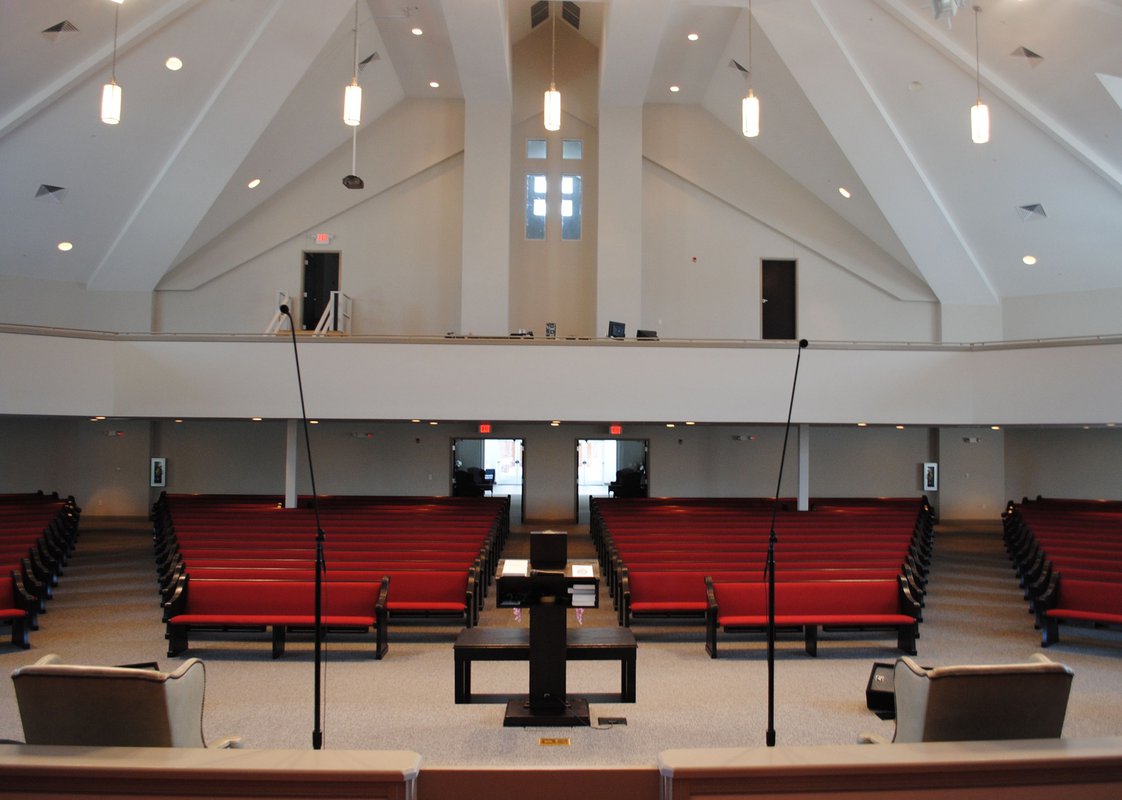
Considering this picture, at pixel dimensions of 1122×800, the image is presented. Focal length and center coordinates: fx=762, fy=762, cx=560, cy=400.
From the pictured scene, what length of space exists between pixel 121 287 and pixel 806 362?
480 inches

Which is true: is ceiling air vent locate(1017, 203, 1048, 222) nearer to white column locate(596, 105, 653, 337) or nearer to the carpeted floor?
the carpeted floor

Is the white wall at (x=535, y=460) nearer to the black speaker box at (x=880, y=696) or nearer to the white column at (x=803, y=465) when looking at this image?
the white column at (x=803, y=465)

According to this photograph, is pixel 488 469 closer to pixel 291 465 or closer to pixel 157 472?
pixel 157 472

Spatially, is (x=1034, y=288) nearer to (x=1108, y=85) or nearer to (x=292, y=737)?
(x=1108, y=85)

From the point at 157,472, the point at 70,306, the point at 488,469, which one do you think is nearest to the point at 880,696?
the point at 157,472

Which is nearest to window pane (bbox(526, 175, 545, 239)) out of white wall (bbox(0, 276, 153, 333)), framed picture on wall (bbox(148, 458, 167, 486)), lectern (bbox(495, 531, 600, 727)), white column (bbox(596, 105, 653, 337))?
white column (bbox(596, 105, 653, 337))

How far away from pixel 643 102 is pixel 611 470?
10.3 m

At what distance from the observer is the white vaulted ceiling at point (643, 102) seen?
935 centimetres

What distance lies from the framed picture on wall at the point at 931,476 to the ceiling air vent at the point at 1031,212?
5512 mm

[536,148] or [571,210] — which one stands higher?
[536,148]

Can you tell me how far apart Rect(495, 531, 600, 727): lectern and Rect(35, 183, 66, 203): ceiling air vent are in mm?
10120

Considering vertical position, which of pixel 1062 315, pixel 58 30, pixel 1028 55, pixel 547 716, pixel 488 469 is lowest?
Result: pixel 547 716

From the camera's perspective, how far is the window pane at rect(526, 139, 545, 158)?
15.5 meters

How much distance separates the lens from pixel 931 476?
50.8ft
